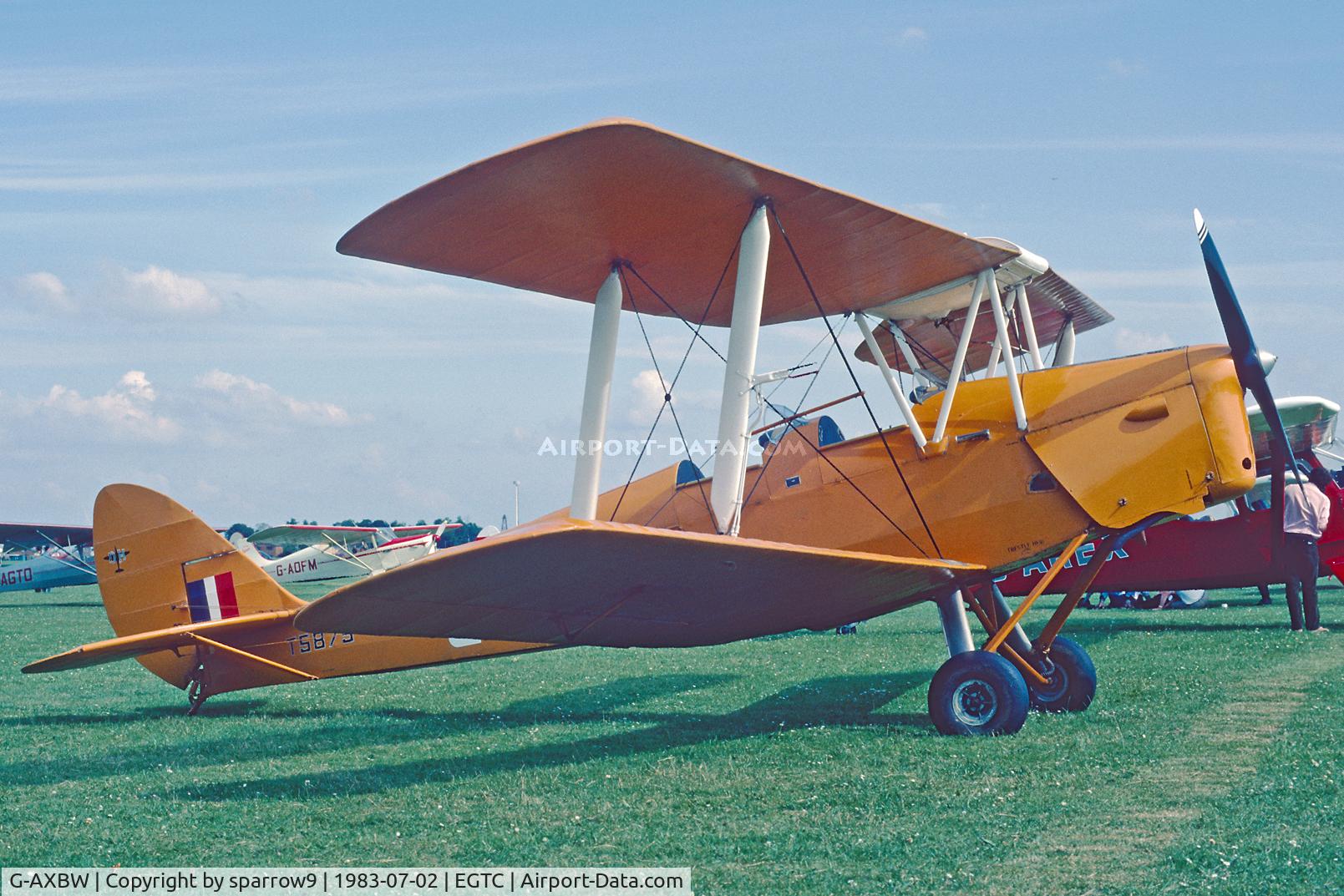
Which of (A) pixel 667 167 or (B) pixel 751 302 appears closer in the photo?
(A) pixel 667 167

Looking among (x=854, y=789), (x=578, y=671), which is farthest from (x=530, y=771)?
(x=578, y=671)

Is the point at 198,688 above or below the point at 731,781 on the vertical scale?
above

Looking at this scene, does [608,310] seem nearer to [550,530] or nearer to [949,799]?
[550,530]

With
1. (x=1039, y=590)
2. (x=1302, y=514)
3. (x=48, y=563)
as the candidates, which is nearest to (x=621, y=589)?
(x=1039, y=590)

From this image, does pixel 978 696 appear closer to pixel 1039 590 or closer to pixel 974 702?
pixel 974 702

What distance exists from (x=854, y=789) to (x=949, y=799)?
0.50 meters

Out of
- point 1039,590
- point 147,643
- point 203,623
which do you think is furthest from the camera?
point 203,623

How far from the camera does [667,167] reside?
5996 millimetres

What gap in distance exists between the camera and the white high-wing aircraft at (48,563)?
33344mm

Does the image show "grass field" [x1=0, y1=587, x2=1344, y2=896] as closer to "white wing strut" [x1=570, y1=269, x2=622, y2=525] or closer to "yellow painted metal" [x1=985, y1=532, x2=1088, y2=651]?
"yellow painted metal" [x1=985, y1=532, x2=1088, y2=651]

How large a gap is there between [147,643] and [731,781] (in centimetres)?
508

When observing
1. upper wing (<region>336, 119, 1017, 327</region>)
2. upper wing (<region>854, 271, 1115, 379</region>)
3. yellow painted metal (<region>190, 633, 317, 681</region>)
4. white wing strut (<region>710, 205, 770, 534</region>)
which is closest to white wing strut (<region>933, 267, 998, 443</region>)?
upper wing (<region>336, 119, 1017, 327</region>)

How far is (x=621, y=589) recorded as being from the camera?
18.9 ft

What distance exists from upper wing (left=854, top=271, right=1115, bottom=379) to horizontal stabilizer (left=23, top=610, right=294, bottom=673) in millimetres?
5608
